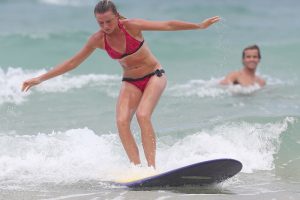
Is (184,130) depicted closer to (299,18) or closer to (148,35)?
(148,35)

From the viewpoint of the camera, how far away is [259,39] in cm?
2114

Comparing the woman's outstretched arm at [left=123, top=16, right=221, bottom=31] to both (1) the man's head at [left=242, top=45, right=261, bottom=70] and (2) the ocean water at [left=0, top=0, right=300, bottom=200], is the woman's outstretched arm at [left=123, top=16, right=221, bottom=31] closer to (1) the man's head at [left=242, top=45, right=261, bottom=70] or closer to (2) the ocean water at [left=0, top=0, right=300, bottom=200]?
(2) the ocean water at [left=0, top=0, right=300, bottom=200]

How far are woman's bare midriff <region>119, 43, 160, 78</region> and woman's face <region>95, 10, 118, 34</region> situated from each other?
38 centimetres

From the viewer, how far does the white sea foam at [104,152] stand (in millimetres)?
7589

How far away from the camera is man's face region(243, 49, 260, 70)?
13088 mm

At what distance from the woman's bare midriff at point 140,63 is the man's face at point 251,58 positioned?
6.05 m

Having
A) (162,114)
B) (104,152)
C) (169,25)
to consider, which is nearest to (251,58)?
(162,114)

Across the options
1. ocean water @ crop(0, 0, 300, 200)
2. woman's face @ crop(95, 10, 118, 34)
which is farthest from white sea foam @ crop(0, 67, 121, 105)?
woman's face @ crop(95, 10, 118, 34)

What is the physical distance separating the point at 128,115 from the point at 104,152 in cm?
183

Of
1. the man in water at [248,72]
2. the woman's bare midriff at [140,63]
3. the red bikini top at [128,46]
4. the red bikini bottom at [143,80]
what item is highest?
the man in water at [248,72]

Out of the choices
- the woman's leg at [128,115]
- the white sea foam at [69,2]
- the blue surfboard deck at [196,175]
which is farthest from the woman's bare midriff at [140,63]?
the white sea foam at [69,2]

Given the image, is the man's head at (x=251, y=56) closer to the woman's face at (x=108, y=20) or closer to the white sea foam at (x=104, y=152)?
the white sea foam at (x=104, y=152)

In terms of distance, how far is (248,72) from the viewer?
533 inches

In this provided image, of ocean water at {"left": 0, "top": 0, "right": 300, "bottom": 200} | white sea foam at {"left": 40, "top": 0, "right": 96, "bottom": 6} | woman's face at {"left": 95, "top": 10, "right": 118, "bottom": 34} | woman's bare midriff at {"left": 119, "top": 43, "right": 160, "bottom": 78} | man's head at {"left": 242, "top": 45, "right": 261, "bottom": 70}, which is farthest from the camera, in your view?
white sea foam at {"left": 40, "top": 0, "right": 96, "bottom": 6}
